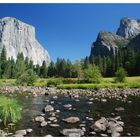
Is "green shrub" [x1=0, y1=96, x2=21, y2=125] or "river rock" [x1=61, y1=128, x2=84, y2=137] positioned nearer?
"river rock" [x1=61, y1=128, x2=84, y2=137]

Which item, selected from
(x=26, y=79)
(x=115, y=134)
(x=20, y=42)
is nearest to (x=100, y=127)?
(x=115, y=134)

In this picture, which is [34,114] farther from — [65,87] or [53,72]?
[53,72]

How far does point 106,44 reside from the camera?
367 ft

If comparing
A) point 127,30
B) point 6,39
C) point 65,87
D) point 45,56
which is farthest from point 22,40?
point 65,87

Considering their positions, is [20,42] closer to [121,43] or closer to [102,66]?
[121,43]

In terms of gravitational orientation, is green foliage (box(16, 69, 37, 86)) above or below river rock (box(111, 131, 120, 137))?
above

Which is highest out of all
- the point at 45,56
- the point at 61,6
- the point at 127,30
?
the point at 127,30

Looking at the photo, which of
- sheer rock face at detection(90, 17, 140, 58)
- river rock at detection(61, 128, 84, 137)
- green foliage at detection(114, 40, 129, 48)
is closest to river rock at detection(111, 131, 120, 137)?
river rock at detection(61, 128, 84, 137)

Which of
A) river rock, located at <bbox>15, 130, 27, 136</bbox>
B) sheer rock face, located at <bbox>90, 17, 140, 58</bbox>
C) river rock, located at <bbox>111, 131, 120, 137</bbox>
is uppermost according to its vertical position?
sheer rock face, located at <bbox>90, 17, 140, 58</bbox>

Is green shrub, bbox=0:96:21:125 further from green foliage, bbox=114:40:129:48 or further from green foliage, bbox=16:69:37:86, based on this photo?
green foliage, bbox=114:40:129:48

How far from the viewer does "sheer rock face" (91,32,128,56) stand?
110m

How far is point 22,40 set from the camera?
386 ft

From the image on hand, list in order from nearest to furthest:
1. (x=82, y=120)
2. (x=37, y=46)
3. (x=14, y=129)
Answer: (x=14, y=129) < (x=82, y=120) < (x=37, y=46)

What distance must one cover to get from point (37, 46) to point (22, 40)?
12462 millimetres
